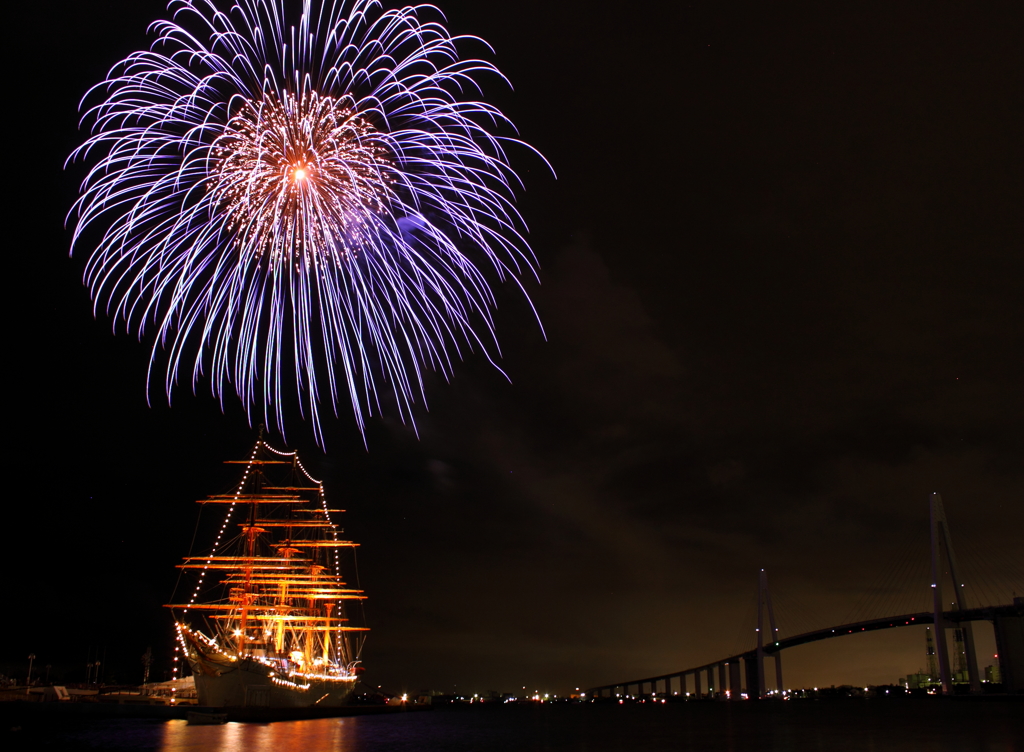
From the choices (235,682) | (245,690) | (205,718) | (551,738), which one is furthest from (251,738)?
(551,738)

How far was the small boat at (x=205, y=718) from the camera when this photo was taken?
70312mm

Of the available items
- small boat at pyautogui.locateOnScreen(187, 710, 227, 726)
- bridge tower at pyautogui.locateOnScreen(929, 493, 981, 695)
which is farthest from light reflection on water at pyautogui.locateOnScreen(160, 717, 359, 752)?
bridge tower at pyautogui.locateOnScreen(929, 493, 981, 695)

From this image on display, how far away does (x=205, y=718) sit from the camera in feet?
232

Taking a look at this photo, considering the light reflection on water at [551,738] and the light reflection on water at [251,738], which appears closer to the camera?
the light reflection on water at [251,738]

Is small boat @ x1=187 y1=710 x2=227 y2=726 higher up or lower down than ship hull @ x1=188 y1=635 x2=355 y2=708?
lower down

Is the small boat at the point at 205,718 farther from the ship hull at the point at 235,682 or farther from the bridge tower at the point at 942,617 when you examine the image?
the bridge tower at the point at 942,617

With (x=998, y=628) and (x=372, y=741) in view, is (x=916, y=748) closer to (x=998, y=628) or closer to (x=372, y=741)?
(x=372, y=741)

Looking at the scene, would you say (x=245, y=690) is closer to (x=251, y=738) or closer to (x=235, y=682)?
(x=235, y=682)

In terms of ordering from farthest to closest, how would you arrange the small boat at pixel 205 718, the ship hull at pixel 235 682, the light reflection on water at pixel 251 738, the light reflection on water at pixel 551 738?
the ship hull at pixel 235 682 < the small boat at pixel 205 718 < the light reflection on water at pixel 551 738 < the light reflection on water at pixel 251 738

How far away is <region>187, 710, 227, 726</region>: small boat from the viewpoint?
70.3 meters

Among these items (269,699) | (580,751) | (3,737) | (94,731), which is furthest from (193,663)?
(580,751)

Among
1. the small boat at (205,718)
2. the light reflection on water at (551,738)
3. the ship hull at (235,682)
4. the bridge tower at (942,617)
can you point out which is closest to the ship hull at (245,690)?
the ship hull at (235,682)

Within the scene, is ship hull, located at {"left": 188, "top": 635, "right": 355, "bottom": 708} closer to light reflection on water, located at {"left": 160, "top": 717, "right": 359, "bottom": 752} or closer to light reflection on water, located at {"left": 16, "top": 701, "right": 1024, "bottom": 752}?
light reflection on water, located at {"left": 16, "top": 701, "right": 1024, "bottom": 752}

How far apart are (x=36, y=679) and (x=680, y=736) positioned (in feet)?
321
